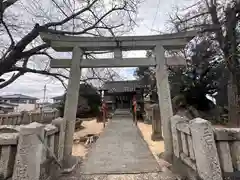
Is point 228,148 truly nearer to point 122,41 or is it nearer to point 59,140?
point 59,140

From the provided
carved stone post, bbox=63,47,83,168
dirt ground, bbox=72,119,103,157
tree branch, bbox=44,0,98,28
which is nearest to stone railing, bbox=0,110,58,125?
dirt ground, bbox=72,119,103,157

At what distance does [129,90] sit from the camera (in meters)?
21.8

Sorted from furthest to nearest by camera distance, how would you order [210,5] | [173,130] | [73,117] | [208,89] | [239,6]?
1. [208,89]
2. [210,5]
3. [239,6]
4. [73,117]
5. [173,130]

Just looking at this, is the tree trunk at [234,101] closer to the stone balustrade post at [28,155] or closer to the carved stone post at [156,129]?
the carved stone post at [156,129]

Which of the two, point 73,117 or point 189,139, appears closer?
point 189,139

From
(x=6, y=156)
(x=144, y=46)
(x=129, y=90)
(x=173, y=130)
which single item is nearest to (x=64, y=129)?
(x=6, y=156)

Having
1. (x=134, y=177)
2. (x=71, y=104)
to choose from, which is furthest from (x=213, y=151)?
(x=71, y=104)

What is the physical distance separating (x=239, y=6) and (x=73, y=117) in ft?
33.7

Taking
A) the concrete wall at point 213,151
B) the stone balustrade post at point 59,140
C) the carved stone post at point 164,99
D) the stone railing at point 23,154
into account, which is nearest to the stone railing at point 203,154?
the concrete wall at point 213,151

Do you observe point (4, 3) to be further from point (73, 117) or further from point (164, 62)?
point (164, 62)

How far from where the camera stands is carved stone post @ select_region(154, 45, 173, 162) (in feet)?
15.3

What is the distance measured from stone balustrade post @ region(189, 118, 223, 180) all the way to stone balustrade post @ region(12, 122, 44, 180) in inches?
108

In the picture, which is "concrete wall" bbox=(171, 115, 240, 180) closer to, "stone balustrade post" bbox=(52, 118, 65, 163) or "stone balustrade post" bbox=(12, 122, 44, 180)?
"stone balustrade post" bbox=(12, 122, 44, 180)

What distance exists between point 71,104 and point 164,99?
270 centimetres
